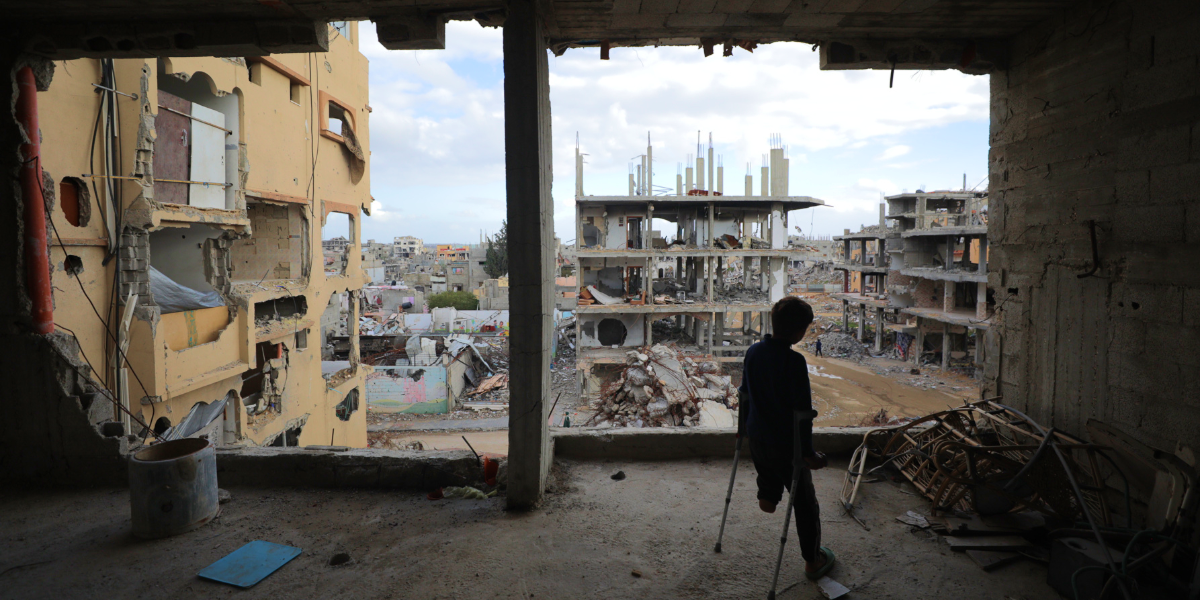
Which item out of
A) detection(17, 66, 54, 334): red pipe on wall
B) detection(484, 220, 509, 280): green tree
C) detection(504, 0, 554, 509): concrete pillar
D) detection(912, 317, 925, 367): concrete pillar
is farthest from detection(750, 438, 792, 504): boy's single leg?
detection(484, 220, 509, 280): green tree

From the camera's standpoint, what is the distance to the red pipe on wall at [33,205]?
4.96 m

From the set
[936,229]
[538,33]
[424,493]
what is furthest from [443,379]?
[936,229]

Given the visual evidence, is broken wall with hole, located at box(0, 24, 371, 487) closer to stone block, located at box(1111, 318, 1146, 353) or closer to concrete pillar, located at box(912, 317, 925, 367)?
stone block, located at box(1111, 318, 1146, 353)

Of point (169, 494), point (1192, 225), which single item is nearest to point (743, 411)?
point (1192, 225)

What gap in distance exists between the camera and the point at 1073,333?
4.54 m

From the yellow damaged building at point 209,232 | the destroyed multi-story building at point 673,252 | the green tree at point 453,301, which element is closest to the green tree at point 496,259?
the green tree at point 453,301

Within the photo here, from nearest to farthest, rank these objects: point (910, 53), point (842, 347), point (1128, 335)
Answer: point (1128, 335) → point (910, 53) → point (842, 347)

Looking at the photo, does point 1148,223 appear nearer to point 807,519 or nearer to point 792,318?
point 792,318

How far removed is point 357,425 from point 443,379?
6.92 m

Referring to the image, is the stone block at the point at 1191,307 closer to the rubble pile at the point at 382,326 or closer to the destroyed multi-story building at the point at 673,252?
the destroyed multi-story building at the point at 673,252

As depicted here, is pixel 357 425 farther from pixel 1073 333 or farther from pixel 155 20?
pixel 1073 333

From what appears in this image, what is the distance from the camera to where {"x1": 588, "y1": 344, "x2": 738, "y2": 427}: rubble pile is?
50.7 feet

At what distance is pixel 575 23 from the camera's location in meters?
4.70

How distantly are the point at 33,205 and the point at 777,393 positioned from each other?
6.26 m
